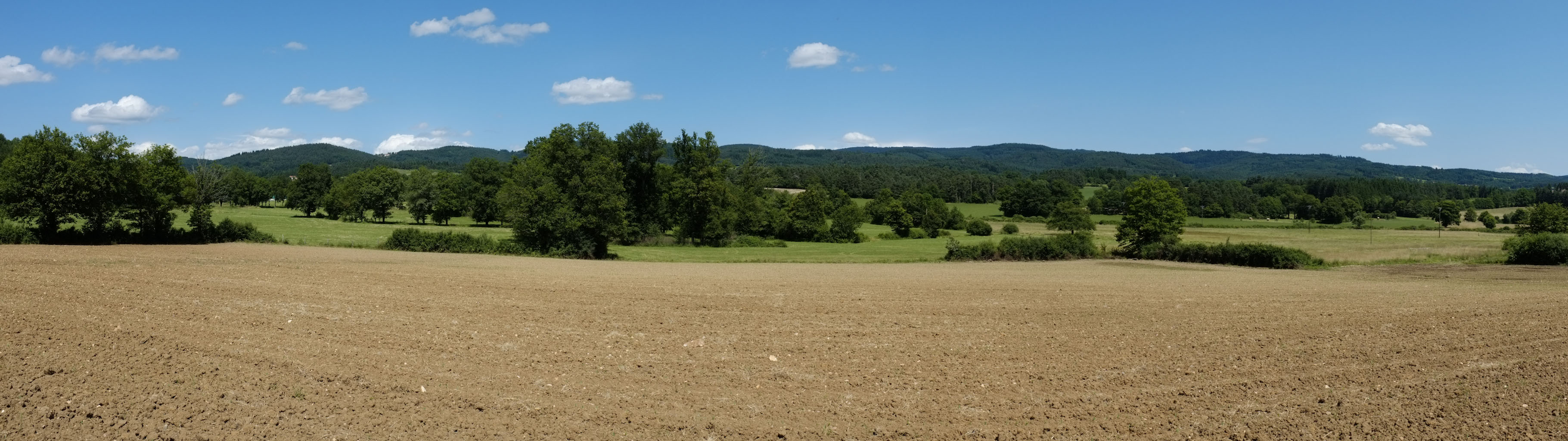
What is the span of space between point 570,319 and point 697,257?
3673 centimetres

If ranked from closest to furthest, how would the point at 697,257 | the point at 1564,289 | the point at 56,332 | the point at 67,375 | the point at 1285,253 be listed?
the point at 67,375 < the point at 56,332 < the point at 1564,289 < the point at 1285,253 < the point at 697,257

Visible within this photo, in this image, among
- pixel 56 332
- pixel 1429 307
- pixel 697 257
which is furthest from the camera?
pixel 697 257

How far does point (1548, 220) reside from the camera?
6384 cm

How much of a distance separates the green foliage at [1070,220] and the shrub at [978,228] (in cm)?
728

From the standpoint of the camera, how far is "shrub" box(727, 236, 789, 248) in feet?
242

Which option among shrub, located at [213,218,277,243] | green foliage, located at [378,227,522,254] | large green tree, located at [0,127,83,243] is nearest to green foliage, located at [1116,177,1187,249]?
green foliage, located at [378,227,522,254]

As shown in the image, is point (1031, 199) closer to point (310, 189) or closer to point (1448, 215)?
point (1448, 215)

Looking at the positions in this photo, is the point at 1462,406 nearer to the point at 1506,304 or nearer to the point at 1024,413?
the point at 1024,413

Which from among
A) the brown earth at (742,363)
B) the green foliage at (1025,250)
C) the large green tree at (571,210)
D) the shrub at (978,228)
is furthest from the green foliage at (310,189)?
the brown earth at (742,363)

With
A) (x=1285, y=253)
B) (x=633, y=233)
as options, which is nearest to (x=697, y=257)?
(x=633, y=233)

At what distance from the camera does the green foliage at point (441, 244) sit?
4784 cm

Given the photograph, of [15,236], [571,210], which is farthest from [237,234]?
[571,210]

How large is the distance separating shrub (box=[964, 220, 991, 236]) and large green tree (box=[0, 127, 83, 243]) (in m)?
82.2

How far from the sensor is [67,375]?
35.2ft
